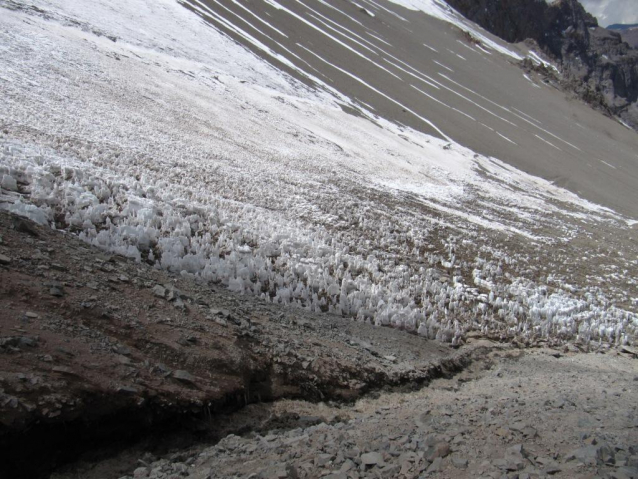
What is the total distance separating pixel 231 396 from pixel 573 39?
146635 millimetres

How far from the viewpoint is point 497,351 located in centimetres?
918

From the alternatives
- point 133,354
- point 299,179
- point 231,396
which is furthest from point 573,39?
point 133,354

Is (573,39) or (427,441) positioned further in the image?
(573,39)

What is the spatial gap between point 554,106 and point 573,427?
73.3 m

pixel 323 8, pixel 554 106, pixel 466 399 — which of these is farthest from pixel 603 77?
pixel 466 399

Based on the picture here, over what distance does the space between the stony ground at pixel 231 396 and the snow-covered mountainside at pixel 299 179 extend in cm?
176

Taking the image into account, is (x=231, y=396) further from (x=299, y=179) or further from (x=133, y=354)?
(x=299, y=179)

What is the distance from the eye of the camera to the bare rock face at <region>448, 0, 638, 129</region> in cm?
10769

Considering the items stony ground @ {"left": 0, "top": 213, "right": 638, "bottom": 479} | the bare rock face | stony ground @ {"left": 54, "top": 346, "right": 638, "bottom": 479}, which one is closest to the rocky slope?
stony ground @ {"left": 0, "top": 213, "right": 638, "bottom": 479}

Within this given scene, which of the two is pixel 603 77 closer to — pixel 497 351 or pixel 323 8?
pixel 323 8

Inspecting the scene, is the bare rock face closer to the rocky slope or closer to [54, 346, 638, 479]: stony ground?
the rocky slope

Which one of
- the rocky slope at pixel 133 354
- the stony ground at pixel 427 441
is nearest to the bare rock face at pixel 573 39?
the rocky slope at pixel 133 354

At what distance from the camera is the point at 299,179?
18.0 m

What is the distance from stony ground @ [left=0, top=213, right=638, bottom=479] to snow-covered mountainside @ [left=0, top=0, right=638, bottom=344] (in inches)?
69.3
